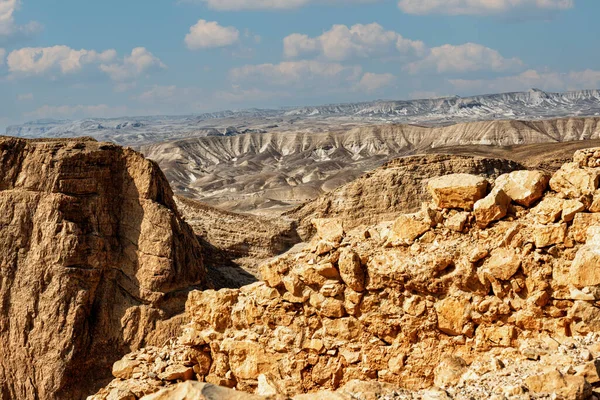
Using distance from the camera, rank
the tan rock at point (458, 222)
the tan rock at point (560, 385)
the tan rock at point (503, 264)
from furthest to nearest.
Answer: the tan rock at point (458, 222) → the tan rock at point (503, 264) → the tan rock at point (560, 385)

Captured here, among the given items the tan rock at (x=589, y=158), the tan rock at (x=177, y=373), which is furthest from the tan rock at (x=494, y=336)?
the tan rock at (x=177, y=373)

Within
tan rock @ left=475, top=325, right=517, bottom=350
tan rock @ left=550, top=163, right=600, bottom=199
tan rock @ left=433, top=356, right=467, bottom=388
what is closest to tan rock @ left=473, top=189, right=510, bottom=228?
tan rock @ left=550, top=163, right=600, bottom=199

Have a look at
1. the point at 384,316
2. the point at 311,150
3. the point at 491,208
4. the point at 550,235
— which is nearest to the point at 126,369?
the point at 384,316

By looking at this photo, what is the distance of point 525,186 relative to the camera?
9008 millimetres

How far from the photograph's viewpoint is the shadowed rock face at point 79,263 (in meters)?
19.2

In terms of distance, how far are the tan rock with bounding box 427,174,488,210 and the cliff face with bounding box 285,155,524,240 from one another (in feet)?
81.5

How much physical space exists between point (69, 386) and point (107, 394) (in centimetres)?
1024

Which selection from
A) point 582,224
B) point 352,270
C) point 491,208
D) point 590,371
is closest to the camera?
point 590,371

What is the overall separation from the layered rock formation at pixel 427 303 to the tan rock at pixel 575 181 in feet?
0.06

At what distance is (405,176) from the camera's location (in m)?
35.6

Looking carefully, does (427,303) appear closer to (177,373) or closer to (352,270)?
(352,270)

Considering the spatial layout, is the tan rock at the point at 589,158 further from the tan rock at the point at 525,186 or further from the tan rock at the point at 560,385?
the tan rock at the point at 560,385

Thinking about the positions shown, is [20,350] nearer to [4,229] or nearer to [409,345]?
[4,229]

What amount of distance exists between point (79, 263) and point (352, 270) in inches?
534
